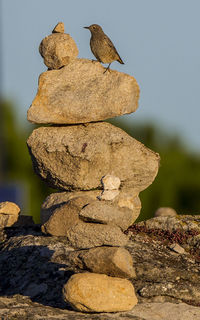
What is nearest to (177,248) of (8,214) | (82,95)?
(82,95)

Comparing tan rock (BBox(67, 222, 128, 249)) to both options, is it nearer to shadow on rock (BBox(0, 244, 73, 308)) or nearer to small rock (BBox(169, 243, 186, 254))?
shadow on rock (BBox(0, 244, 73, 308))

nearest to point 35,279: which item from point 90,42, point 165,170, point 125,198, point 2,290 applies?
point 2,290

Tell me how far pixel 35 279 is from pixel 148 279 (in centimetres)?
213

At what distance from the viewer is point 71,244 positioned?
14531 millimetres

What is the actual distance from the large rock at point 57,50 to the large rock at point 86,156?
151 centimetres

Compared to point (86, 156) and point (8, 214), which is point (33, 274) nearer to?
point (86, 156)

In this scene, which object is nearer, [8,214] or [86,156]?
[86,156]

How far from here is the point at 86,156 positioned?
616 inches

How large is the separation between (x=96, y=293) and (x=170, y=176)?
902 inches

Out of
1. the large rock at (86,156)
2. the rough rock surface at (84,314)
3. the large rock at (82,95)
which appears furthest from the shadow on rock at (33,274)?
the large rock at (82,95)

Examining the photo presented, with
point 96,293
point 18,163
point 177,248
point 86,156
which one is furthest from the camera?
point 18,163

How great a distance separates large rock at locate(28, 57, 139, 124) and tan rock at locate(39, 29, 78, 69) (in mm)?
211

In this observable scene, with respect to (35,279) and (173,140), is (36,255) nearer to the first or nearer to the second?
(35,279)

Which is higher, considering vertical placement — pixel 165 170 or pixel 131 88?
pixel 131 88
